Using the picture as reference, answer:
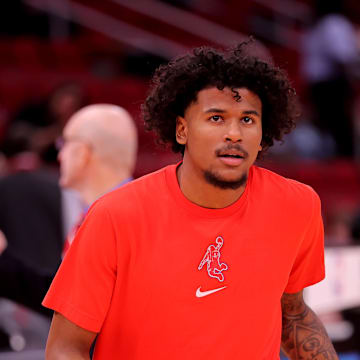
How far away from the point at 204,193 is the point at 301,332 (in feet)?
1.79

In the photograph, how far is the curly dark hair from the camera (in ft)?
6.70

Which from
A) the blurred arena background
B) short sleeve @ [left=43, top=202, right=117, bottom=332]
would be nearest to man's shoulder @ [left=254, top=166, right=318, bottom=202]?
short sleeve @ [left=43, top=202, right=117, bottom=332]

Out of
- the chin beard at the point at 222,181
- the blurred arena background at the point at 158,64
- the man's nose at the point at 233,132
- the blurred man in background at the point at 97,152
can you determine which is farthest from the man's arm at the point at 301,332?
the blurred arena background at the point at 158,64

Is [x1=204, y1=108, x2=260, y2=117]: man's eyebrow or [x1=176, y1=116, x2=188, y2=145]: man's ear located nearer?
[x1=204, y1=108, x2=260, y2=117]: man's eyebrow

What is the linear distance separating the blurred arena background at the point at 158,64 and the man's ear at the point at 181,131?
2377 millimetres

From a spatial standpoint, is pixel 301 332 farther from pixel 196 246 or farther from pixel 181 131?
pixel 181 131

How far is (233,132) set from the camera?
1.95 metres

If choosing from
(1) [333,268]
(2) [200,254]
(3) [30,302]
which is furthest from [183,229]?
(1) [333,268]

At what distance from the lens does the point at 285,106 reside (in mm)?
2197

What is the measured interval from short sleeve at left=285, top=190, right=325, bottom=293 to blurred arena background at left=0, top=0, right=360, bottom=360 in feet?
7.22

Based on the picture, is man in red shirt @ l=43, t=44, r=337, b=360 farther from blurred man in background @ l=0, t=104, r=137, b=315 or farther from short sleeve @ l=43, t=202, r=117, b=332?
blurred man in background @ l=0, t=104, r=137, b=315

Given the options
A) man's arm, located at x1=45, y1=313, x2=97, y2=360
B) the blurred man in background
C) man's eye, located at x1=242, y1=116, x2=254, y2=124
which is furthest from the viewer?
the blurred man in background

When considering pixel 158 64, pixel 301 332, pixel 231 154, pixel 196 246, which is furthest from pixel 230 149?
pixel 158 64

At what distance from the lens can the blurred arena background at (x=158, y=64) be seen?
4.74m
